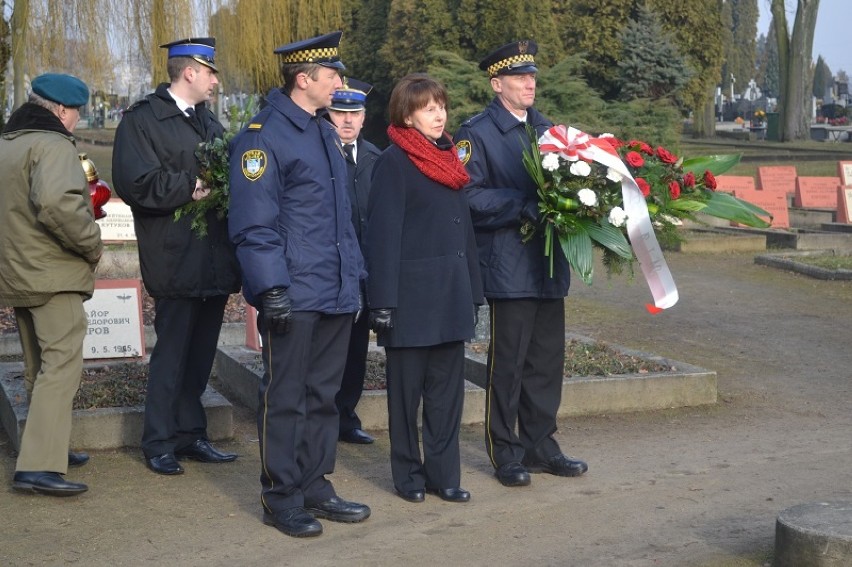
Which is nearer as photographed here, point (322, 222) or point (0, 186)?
point (322, 222)

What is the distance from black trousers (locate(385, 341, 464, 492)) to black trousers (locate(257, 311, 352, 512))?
39 cm

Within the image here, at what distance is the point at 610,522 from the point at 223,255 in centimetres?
231

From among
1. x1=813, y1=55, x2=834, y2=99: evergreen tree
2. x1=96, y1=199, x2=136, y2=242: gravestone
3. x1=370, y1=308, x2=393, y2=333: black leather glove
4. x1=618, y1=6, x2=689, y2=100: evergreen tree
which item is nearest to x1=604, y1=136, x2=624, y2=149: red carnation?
x1=370, y1=308, x2=393, y2=333: black leather glove

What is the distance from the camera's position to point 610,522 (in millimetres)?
5641

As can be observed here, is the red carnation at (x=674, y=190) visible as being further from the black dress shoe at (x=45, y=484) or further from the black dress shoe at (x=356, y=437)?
the black dress shoe at (x=45, y=484)

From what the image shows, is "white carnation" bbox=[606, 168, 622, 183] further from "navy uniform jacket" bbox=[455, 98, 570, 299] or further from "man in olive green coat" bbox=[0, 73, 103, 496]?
"man in olive green coat" bbox=[0, 73, 103, 496]

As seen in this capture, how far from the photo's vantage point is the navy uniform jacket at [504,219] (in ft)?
20.7

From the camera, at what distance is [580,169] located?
605 cm

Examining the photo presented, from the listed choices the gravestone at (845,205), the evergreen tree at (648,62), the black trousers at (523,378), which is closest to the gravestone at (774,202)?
the gravestone at (845,205)

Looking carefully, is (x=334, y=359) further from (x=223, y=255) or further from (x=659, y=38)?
(x=659, y=38)

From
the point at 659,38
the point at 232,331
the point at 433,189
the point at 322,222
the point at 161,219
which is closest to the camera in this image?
the point at 322,222

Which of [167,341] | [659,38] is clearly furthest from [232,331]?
[659,38]

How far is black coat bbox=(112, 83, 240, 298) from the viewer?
6305 mm

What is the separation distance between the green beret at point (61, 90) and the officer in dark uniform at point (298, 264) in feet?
3.45
